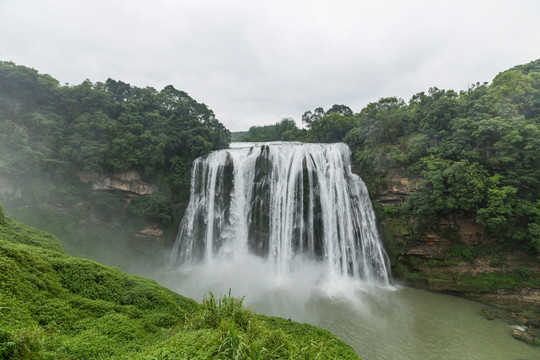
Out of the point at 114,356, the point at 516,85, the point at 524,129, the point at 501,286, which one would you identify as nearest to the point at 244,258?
the point at 114,356

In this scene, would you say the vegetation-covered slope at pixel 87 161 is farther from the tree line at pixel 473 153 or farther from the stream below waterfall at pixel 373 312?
the tree line at pixel 473 153

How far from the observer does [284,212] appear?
1477 centimetres

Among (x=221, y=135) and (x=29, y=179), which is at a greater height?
(x=221, y=135)

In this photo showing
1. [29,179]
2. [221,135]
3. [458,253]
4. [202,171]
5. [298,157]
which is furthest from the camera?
[221,135]

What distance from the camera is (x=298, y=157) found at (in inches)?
623

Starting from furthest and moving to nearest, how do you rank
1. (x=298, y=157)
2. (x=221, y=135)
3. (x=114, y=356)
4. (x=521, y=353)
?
(x=221, y=135), (x=298, y=157), (x=521, y=353), (x=114, y=356)

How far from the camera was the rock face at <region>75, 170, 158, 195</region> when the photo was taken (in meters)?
16.5

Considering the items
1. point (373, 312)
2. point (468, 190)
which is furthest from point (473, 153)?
point (373, 312)

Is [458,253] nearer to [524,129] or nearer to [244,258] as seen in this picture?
[524,129]

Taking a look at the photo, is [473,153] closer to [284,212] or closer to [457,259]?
[457,259]

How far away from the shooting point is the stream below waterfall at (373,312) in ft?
25.9

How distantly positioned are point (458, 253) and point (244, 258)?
12.3 m

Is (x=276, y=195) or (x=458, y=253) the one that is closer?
(x=458, y=253)

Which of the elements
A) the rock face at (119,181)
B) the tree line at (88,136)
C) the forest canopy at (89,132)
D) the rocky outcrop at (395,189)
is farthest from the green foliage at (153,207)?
the rocky outcrop at (395,189)
